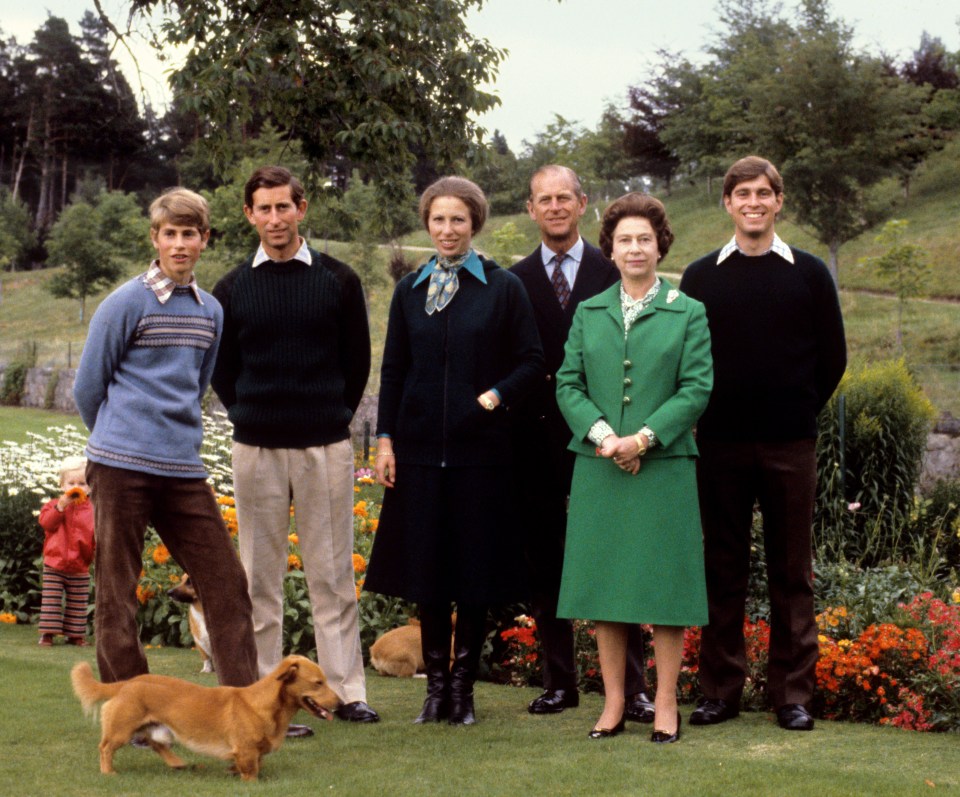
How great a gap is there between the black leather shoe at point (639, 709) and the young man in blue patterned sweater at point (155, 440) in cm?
159

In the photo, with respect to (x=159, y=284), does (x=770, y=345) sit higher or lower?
lower

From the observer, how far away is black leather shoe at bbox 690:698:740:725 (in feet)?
16.4

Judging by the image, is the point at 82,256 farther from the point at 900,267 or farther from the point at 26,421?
the point at 900,267

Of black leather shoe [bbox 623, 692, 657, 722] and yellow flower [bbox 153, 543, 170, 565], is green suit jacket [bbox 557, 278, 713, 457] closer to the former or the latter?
black leather shoe [bbox 623, 692, 657, 722]

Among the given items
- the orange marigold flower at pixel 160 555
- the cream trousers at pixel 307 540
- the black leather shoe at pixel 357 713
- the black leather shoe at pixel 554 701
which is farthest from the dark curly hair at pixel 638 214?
the orange marigold flower at pixel 160 555

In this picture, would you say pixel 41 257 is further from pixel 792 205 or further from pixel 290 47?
pixel 290 47

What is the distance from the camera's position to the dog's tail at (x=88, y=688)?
414 centimetres

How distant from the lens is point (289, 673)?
13.5 ft

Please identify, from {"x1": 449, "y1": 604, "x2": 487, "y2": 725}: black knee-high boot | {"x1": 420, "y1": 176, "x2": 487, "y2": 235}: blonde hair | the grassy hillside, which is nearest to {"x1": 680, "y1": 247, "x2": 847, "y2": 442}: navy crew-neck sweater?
{"x1": 420, "y1": 176, "x2": 487, "y2": 235}: blonde hair

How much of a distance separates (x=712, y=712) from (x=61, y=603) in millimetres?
4556

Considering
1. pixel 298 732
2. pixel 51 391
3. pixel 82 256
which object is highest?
pixel 82 256

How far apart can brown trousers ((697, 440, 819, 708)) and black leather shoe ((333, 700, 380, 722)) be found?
1.36m

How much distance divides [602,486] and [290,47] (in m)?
7.54

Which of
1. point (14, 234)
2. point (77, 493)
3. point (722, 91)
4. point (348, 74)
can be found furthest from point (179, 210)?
point (14, 234)
